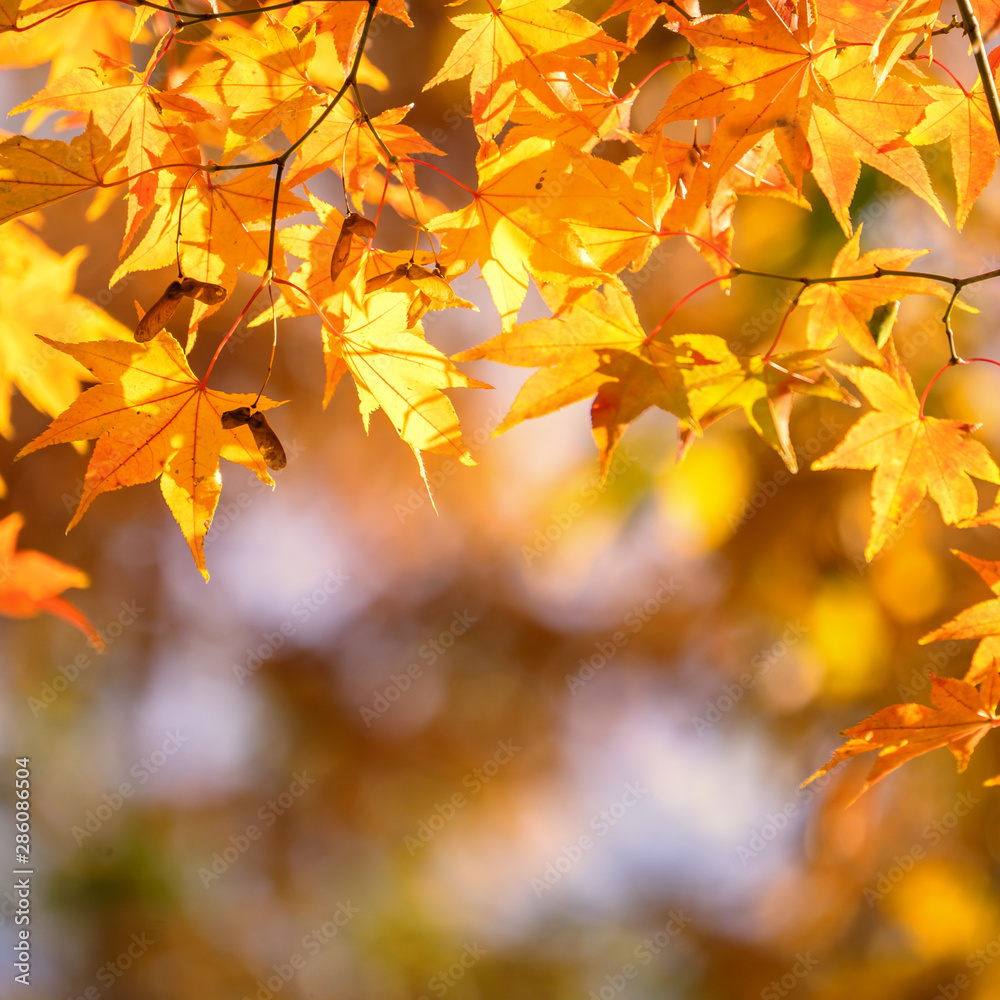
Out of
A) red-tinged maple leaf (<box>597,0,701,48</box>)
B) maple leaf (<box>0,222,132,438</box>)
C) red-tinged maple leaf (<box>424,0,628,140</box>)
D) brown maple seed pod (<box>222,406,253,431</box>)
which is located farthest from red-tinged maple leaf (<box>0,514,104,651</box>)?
red-tinged maple leaf (<box>597,0,701,48</box>)

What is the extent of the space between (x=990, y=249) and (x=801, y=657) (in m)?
1.76

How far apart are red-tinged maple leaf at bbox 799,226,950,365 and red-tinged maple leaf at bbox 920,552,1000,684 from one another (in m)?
0.21

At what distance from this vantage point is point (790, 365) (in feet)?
2.04

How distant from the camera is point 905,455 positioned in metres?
0.72

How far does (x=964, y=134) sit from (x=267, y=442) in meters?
0.71

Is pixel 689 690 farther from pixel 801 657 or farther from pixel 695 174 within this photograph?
pixel 695 174

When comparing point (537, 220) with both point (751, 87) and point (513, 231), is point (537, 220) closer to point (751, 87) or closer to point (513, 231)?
point (513, 231)

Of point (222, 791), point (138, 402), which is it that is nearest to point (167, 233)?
point (138, 402)

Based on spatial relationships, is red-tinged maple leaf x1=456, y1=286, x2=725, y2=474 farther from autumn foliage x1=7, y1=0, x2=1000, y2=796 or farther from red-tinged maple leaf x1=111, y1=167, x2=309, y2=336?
red-tinged maple leaf x1=111, y1=167, x2=309, y2=336

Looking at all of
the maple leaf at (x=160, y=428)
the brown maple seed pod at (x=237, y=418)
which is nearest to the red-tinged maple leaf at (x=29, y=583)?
the maple leaf at (x=160, y=428)

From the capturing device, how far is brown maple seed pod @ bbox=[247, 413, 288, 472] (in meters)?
0.57

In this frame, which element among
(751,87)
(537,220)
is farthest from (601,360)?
(751,87)

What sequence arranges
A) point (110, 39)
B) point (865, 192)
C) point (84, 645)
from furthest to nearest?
point (84, 645) < point (865, 192) < point (110, 39)

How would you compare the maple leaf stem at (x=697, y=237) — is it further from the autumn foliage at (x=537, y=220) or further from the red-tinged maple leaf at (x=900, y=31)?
the red-tinged maple leaf at (x=900, y=31)
